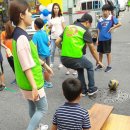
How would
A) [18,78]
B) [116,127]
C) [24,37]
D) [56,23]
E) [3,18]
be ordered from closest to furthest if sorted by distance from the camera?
[24,37]
[18,78]
[116,127]
[56,23]
[3,18]

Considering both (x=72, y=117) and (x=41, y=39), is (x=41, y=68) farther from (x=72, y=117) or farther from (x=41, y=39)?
(x=41, y=39)

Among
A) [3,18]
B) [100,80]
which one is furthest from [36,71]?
[3,18]

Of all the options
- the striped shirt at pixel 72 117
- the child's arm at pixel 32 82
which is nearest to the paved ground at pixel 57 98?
the child's arm at pixel 32 82

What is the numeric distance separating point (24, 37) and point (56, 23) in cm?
451

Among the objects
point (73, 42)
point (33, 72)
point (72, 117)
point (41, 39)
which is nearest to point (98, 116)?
point (33, 72)

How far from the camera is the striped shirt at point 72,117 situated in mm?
2854

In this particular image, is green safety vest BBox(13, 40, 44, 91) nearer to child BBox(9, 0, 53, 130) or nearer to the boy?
child BBox(9, 0, 53, 130)

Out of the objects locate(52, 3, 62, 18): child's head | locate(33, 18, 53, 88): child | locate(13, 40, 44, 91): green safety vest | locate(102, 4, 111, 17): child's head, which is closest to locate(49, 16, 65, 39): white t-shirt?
locate(52, 3, 62, 18): child's head

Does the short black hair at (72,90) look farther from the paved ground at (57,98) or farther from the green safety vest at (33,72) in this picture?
the paved ground at (57,98)

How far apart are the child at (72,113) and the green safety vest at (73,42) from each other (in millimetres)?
2412

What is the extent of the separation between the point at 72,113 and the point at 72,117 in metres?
0.04

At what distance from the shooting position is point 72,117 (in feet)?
9.36

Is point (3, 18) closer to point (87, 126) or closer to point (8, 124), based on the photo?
point (8, 124)

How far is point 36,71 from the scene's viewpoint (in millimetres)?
3506
